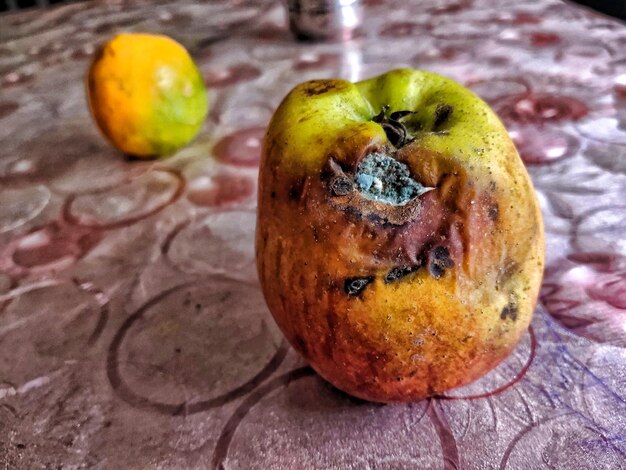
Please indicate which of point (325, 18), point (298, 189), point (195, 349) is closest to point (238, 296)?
point (195, 349)

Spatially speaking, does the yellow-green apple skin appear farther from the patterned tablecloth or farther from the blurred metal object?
the blurred metal object

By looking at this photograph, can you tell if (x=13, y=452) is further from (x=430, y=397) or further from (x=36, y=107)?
(x=36, y=107)

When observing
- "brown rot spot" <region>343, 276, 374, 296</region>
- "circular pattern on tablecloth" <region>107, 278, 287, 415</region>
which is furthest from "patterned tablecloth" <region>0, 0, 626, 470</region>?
"brown rot spot" <region>343, 276, 374, 296</region>

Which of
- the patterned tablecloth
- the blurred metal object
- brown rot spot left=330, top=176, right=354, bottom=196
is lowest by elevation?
the patterned tablecloth

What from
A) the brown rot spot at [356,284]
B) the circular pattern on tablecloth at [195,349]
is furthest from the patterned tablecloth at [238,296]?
the brown rot spot at [356,284]

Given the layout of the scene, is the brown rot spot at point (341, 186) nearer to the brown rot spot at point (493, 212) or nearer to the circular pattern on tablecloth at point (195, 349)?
the brown rot spot at point (493, 212)

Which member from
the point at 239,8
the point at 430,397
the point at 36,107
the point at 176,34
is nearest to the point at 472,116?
the point at 430,397
